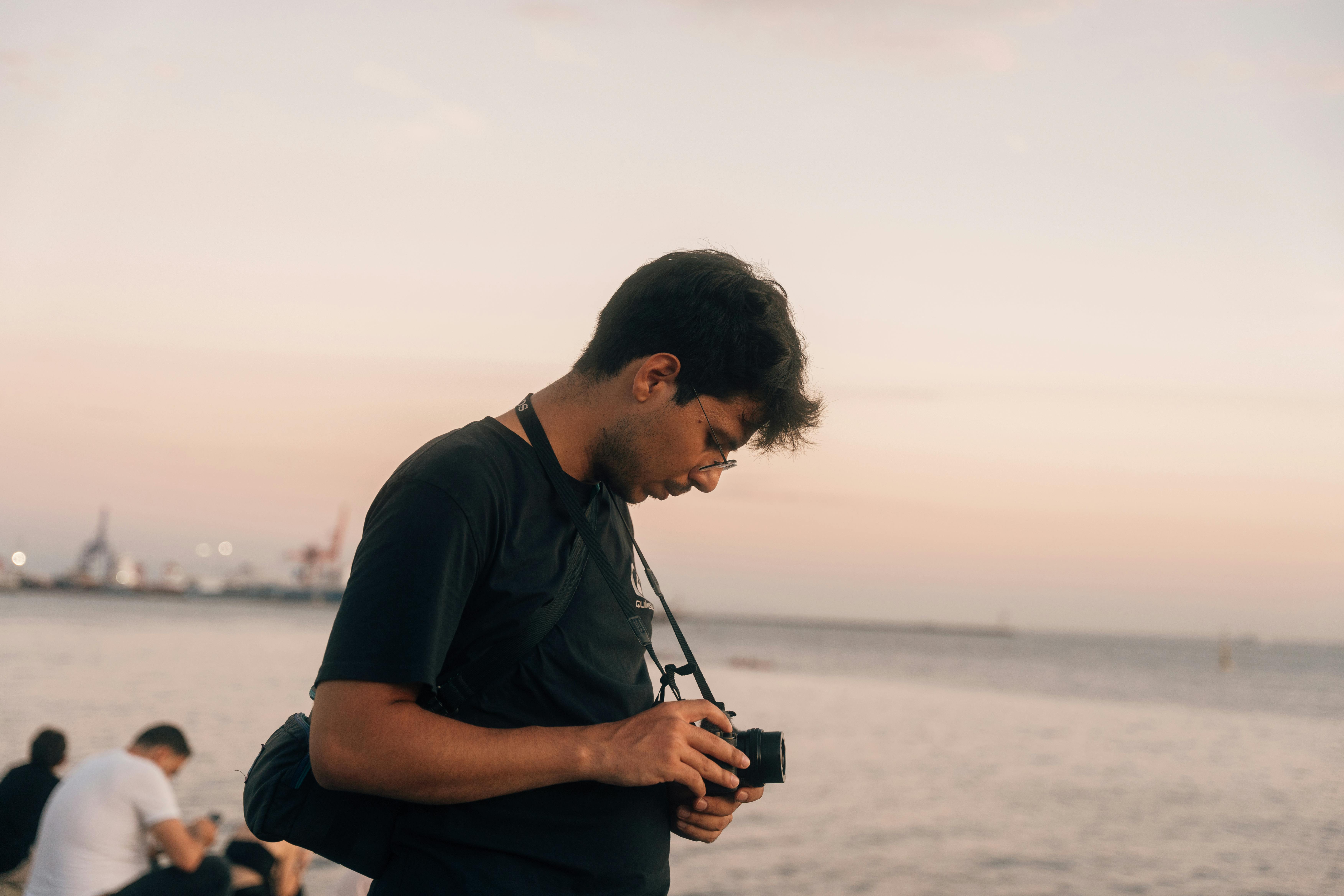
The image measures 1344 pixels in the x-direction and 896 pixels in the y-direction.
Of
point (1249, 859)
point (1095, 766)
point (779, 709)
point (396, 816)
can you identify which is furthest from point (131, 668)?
point (396, 816)

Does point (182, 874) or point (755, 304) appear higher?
point (755, 304)

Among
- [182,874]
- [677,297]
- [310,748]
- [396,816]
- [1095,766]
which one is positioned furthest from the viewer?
[1095,766]

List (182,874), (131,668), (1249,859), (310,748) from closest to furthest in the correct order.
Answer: (310,748) → (182,874) → (1249,859) → (131,668)

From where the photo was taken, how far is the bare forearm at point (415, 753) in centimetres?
129

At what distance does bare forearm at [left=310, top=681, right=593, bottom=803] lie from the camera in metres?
1.29

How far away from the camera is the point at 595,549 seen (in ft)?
5.13

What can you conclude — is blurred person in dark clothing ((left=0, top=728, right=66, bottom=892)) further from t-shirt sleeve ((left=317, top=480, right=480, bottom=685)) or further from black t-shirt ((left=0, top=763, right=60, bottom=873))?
t-shirt sleeve ((left=317, top=480, right=480, bottom=685))

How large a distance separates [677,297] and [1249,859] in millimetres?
15456

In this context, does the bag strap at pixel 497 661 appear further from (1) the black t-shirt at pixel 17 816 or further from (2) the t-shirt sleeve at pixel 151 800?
(1) the black t-shirt at pixel 17 816

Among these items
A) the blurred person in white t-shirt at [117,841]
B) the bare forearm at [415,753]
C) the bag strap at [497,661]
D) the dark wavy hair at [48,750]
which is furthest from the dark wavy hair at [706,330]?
the dark wavy hair at [48,750]

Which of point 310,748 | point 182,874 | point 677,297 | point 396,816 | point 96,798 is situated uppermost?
point 677,297

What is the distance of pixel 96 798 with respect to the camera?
180 inches

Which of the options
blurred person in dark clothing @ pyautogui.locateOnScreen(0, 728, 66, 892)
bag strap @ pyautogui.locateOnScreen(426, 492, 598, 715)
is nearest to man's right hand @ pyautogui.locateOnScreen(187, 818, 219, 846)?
blurred person in dark clothing @ pyautogui.locateOnScreen(0, 728, 66, 892)

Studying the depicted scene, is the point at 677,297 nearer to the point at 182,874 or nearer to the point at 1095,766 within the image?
the point at 182,874
